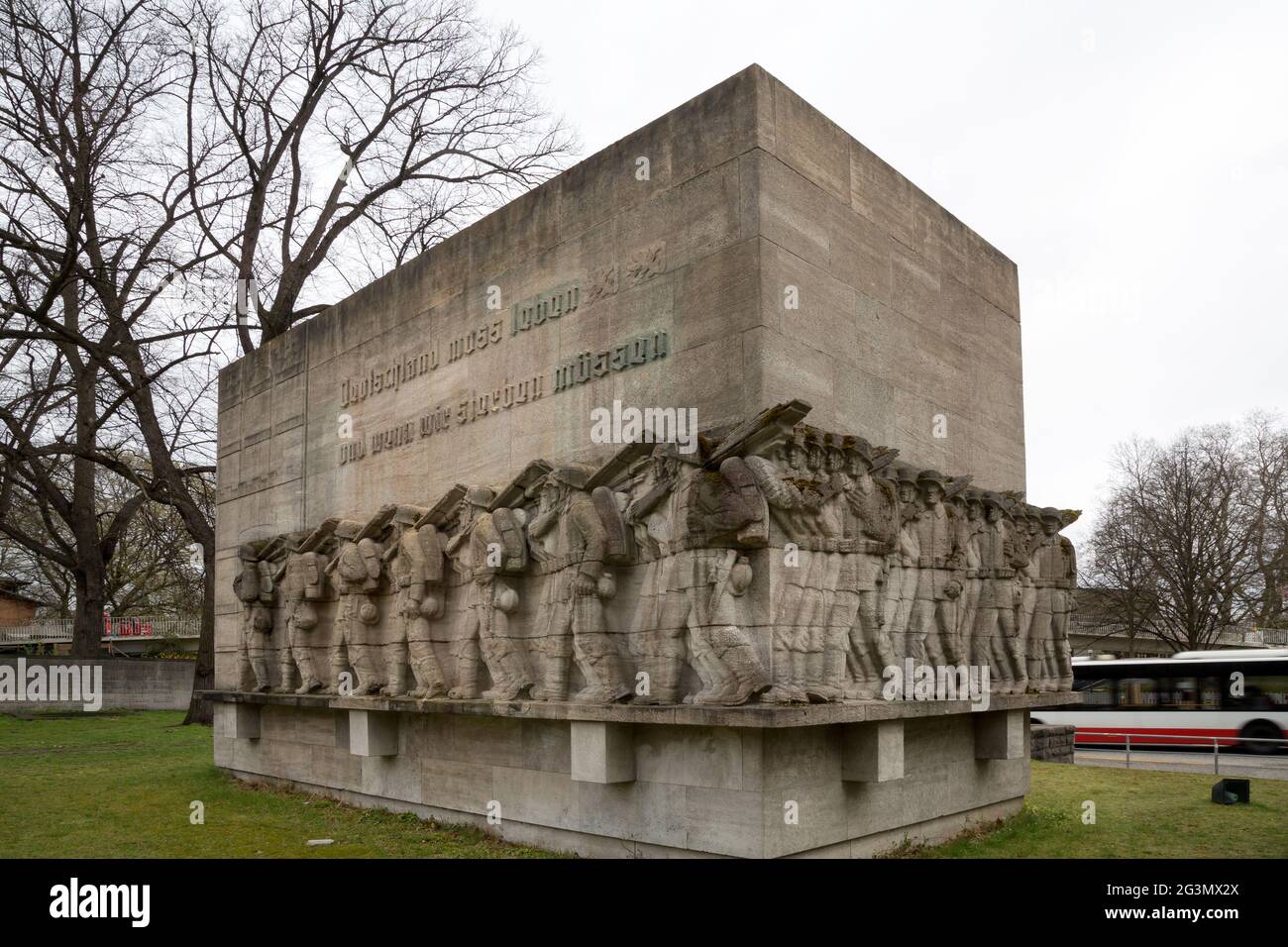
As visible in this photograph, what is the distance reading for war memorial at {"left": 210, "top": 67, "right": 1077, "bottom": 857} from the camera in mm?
8531

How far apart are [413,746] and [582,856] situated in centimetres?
317

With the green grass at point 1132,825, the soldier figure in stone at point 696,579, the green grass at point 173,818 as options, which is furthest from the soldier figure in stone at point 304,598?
the green grass at point 1132,825

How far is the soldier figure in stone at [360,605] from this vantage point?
12281mm

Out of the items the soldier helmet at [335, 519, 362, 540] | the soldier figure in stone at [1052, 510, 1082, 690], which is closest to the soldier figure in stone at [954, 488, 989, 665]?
the soldier figure in stone at [1052, 510, 1082, 690]

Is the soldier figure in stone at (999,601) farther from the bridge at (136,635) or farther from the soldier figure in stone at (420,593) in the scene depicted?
the bridge at (136,635)

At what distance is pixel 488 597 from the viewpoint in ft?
34.0

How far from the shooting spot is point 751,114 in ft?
30.2

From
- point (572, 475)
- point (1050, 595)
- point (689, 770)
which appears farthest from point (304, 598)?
point (1050, 595)

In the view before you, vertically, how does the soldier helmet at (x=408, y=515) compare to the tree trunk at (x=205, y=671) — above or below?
above

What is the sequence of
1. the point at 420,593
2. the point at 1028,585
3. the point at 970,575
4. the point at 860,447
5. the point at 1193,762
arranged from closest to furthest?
1. the point at 860,447
2. the point at 970,575
3. the point at 420,593
4. the point at 1028,585
5. the point at 1193,762

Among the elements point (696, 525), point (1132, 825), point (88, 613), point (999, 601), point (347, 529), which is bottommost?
point (1132, 825)

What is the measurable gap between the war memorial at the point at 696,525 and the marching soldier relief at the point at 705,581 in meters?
0.03

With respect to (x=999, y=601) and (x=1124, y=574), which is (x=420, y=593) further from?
(x=1124, y=574)

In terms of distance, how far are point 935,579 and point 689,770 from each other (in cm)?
324
